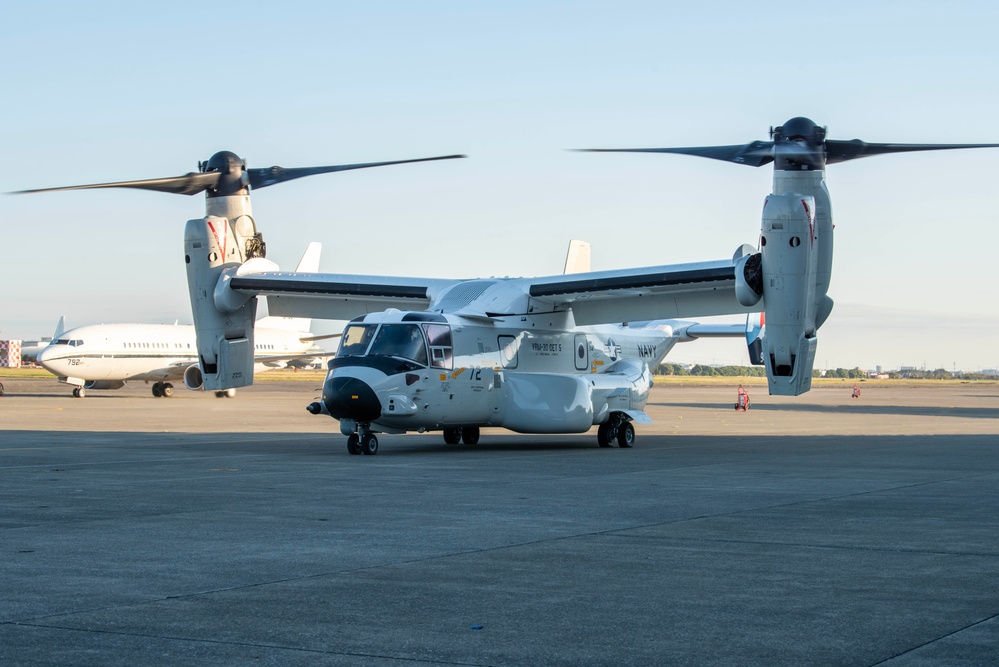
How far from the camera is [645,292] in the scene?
2186 cm

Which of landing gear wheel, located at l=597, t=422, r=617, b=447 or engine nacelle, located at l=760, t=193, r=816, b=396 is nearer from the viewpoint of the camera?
engine nacelle, located at l=760, t=193, r=816, b=396

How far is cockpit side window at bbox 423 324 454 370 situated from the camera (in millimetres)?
20141

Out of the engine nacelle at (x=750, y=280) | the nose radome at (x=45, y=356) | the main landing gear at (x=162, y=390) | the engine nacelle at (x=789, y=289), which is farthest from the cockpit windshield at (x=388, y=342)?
the main landing gear at (x=162, y=390)

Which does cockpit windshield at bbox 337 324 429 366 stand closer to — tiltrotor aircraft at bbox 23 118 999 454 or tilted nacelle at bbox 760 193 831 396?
tiltrotor aircraft at bbox 23 118 999 454

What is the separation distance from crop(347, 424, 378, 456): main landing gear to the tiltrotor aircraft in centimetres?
2

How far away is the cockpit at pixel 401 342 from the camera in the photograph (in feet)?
64.9

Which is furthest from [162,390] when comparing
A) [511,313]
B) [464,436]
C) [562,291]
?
[562,291]

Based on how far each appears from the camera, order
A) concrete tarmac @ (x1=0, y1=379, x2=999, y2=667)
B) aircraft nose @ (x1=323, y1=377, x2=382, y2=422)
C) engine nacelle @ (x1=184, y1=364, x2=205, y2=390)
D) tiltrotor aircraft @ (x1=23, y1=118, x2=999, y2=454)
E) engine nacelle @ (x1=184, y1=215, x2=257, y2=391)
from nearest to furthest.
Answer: concrete tarmac @ (x1=0, y1=379, x2=999, y2=667) → aircraft nose @ (x1=323, y1=377, x2=382, y2=422) → tiltrotor aircraft @ (x1=23, y1=118, x2=999, y2=454) → engine nacelle @ (x1=184, y1=215, x2=257, y2=391) → engine nacelle @ (x1=184, y1=364, x2=205, y2=390)

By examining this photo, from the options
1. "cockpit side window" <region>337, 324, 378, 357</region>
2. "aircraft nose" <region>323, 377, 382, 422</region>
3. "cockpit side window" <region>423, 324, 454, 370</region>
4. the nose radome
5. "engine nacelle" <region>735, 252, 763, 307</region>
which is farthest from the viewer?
the nose radome

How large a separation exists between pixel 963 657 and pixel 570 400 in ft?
54.7

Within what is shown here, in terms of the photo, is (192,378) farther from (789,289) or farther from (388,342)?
(789,289)

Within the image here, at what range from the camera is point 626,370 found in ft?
80.2

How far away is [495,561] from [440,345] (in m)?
12.0

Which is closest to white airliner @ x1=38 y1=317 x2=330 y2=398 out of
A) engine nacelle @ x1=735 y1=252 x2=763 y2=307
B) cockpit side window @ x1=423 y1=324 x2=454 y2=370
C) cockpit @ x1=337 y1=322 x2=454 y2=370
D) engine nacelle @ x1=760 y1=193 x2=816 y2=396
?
cockpit @ x1=337 y1=322 x2=454 y2=370
